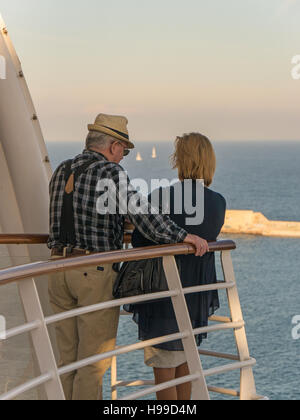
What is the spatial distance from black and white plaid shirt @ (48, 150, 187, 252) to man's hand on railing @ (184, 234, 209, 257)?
24 millimetres

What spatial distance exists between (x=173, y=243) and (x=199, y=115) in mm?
88587

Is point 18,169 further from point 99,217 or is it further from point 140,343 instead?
point 140,343

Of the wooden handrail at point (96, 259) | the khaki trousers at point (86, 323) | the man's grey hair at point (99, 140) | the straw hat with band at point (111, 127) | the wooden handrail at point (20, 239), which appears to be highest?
the straw hat with band at point (111, 127)

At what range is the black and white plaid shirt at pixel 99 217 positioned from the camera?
2736mm

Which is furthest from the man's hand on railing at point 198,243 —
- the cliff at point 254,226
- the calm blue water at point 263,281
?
the cliff at point 254,226

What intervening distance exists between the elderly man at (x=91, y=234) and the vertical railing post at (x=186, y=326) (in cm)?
10

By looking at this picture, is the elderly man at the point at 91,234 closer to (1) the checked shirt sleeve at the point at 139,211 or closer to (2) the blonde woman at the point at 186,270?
(1) the checked shirt sleeve at the point at 139,211

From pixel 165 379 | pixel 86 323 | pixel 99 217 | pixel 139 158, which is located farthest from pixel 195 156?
pixel 139 158

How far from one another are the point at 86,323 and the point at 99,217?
397 millimetres

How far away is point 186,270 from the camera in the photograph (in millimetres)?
2926

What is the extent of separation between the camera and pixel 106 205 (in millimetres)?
2762

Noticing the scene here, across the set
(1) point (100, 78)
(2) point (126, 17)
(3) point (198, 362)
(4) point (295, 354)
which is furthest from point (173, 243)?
(2) point (126, 17)
